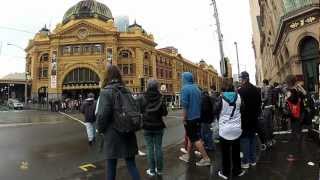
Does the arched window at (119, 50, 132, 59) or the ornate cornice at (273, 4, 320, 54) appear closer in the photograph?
the ornate cornice at (273, 4, 320, 54)

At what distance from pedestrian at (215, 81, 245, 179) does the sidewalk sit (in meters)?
0.25

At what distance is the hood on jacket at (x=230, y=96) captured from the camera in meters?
6.88

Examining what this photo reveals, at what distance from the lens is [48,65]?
79.1m

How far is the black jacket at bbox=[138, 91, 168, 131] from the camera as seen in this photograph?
7.23 m

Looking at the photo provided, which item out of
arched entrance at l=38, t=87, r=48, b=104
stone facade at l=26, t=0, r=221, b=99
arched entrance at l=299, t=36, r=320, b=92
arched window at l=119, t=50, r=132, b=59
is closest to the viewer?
arched entrance at l=299, t=36, r=320, b=92

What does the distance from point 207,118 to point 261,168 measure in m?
2.44

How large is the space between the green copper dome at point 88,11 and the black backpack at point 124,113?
3041 inches

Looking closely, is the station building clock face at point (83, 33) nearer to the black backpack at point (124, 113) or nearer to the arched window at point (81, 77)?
the arched window at point (81, 77)

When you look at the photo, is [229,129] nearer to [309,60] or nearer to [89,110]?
[89,110]

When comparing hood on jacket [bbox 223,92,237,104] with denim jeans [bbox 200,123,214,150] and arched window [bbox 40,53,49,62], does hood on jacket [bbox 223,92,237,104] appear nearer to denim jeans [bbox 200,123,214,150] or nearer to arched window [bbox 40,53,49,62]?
denim jeans [bbox 200,123,214,150]

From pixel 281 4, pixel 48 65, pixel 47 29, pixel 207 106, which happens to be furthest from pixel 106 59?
pixel 207 106

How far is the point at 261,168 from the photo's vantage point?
300 inches

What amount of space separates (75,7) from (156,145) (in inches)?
3177

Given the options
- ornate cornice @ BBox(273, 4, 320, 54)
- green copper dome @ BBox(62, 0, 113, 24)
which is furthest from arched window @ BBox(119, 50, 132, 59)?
ornate cornice @ BBox(273, 4, 320, 54)
